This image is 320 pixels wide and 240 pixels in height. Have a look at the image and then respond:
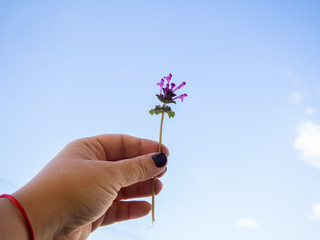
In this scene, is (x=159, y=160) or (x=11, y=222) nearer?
(x=11, y=222)

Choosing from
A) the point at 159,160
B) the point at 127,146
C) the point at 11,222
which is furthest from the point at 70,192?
the point at 127,146

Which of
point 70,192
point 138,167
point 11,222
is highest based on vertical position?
point 138,167

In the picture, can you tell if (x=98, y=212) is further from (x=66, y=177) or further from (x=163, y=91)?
(x=163, y=91)

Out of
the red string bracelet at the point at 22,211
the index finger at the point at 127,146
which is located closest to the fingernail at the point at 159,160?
the index finger at the point at 127,146

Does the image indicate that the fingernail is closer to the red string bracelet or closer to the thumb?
the thumb

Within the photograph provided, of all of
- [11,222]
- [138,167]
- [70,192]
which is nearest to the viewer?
[11,222]

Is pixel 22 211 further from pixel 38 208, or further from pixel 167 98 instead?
pixel 167 98

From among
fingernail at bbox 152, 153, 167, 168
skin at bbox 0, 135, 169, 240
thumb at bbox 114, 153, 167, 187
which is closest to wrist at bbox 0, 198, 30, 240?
skin at bbox 0, 135, 169, 240

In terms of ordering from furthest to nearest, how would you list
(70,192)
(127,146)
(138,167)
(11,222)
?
1. (127,146)
2. (138,167)
3. (70,192)
4. (11,222)

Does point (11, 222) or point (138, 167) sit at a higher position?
point (138, 167)
